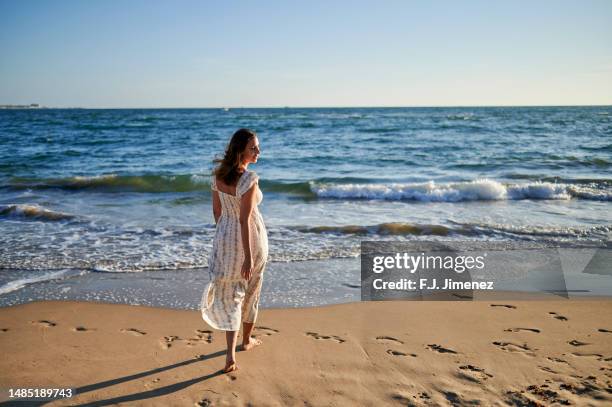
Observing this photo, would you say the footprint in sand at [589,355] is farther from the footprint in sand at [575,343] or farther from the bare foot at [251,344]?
the bare foot at [251,344]

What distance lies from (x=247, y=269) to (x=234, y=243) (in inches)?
8.7

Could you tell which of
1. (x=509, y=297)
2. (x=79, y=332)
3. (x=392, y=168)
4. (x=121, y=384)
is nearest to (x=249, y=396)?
(x=121, y=384)

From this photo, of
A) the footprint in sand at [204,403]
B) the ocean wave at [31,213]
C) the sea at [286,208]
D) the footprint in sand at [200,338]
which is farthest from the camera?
the ocean wave at [31,213]

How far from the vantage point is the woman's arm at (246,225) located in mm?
3412

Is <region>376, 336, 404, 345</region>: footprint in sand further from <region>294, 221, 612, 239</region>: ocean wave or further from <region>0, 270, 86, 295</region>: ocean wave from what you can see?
<region>294, 221, 612, 239</region>: ocean wave

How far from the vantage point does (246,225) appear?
345 cm

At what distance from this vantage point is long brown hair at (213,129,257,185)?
338 cm

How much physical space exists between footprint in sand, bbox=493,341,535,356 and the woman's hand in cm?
207

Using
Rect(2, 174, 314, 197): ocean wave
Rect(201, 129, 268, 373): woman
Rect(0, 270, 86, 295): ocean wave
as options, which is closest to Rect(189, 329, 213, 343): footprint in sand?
Rect(201, 129, 268, 373): woman

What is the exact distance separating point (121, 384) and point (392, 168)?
1490cm

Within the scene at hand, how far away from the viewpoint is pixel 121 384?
10.4ft

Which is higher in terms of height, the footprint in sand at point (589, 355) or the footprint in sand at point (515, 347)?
the footprint in sand at point (589, 355)

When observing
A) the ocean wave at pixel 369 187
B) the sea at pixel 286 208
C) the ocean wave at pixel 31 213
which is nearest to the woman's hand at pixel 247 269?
the sea at pixel 286 208

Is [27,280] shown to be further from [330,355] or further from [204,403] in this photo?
[330,355]
